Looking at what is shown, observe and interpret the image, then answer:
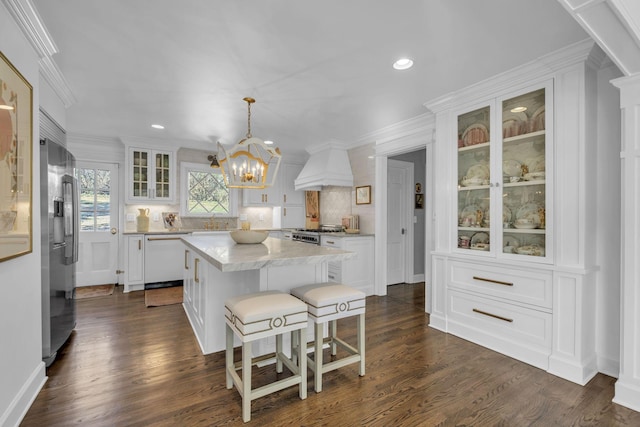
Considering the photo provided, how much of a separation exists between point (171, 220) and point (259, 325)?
429 centimetres

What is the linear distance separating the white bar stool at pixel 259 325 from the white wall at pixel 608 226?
2276 mm

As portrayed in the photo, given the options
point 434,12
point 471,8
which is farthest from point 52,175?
point 471,8

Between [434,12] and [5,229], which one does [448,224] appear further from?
[5,229]

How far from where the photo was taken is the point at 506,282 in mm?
2650

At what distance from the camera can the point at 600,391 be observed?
2.08 meters

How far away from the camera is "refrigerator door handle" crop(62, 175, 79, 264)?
2.70 meters

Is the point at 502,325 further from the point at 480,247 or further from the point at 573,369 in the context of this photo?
the point at 480,247

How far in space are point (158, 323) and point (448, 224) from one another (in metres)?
3.29

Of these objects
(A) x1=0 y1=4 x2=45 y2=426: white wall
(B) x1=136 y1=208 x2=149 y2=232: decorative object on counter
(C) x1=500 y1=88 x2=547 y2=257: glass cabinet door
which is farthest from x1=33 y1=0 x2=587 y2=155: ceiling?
(B) x1=136 y1=208 x2=149 y2=232: decorative object on counter

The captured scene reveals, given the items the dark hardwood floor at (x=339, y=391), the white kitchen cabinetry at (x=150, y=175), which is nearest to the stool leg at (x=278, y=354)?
the dark hardwood floor at (x=339, y=391)

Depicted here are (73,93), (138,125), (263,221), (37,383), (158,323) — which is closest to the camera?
(37,383)

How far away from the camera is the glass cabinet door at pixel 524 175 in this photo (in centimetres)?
250

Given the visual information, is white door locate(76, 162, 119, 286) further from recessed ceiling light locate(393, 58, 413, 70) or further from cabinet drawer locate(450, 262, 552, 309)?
cabinet drawer locate(450, 262, 552, 309)

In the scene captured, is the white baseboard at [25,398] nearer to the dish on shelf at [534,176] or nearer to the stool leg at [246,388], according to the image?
the stool leg at [246,388]
